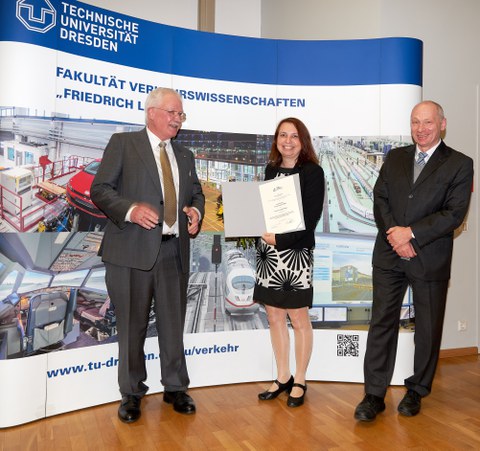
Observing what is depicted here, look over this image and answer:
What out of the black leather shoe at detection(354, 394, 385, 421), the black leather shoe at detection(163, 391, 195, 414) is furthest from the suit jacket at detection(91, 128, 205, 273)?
the black leather shoe at detection(354, 394, 385, 421)

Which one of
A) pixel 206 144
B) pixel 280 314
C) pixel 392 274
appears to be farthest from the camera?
pixel 206 144

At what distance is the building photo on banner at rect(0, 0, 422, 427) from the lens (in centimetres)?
287

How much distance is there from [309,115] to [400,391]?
2.08m

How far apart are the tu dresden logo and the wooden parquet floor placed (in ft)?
7.43

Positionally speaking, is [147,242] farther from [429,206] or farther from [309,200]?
[429,206]

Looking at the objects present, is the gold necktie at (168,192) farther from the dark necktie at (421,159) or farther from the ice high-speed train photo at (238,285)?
the dark necktie at (421,159)

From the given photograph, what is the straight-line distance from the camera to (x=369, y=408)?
2.99 metres

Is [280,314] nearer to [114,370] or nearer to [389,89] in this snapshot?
[114,370]

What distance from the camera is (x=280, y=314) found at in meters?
3.32

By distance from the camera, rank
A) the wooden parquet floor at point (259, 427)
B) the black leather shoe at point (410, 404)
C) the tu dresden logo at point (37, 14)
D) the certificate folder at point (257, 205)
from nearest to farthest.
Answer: the wooden parquet floor at point (259, 427) < the tu dresden logo at point (37, 14) < the black leather shoe at point (410, 404) < the certificate folder at point (257, 205)

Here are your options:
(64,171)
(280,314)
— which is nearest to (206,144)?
(64,171)

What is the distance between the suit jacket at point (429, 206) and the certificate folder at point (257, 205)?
613 millimetres

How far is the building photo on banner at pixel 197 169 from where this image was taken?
9.42 ft

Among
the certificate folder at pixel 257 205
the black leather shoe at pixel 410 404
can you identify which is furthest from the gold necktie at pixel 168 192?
the black leather shoe at pixel 410 404
